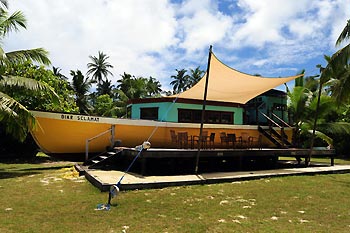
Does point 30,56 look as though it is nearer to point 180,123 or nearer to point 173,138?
point 173,138

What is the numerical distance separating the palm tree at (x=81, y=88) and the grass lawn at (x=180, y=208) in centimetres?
2206

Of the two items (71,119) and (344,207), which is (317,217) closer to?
(344,207)

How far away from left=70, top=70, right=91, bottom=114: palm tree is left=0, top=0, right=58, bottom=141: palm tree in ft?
62.8

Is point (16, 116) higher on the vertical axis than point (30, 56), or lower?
lower

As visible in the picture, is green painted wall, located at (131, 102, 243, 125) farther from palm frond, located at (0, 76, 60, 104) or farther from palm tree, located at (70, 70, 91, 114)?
palm tree, located at (70, 70, 91, 114)

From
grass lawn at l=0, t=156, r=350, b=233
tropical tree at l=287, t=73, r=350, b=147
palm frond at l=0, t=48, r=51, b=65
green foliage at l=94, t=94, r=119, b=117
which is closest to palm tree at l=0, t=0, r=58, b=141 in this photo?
palm frond at l=0, t=48, r=51, b=65

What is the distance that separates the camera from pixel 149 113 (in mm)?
12867

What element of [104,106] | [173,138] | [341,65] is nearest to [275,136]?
[341,65]

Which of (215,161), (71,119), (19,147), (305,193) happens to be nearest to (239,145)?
(215,161)

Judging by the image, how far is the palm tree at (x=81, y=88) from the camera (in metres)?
29.5

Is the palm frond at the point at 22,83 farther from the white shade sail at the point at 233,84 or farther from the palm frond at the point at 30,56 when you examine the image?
the white shade sail at the point at 233,84

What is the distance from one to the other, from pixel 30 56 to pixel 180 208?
8277mm

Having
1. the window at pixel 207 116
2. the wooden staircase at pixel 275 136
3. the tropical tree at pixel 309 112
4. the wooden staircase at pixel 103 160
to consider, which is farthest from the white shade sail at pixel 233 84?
the tropical tree at pixel 309 112

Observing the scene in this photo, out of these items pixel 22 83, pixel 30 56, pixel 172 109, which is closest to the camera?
pixel 22 83
